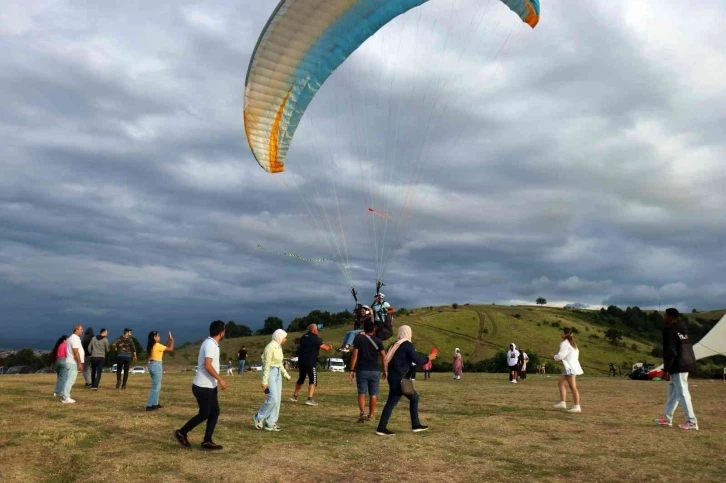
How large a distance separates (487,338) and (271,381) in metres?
90.7

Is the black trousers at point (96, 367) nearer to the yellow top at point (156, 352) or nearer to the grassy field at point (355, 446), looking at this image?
the grassy field at point (355, 446)

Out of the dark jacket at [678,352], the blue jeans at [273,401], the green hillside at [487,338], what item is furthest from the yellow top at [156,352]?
the green hillside at [487,338]

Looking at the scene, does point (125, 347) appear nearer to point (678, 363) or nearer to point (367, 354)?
point (367, 354)

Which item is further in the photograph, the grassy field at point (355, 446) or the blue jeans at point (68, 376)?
the blue jeans at point (68, 376)

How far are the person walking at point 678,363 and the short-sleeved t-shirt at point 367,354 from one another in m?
5.46

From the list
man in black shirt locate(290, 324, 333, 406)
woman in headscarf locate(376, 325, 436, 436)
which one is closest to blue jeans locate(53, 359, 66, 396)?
man in black shirt locate(290, 324, 333, 406)

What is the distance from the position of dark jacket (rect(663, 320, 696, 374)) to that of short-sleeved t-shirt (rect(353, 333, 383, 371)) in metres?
5.50

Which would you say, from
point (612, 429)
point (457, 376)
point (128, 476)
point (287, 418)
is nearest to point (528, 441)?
point (612, 429)

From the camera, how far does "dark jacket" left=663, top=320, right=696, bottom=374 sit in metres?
11.0

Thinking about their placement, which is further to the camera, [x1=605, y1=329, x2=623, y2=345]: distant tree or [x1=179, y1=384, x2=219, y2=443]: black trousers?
[x1=605, y1=329, x2=623, y2=345]: distant tree

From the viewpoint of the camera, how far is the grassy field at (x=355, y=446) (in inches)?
308

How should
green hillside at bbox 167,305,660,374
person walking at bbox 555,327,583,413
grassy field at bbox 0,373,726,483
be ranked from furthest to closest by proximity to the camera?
green hillside at bbox 167,305,660,374 < person walking at bbox 555,327,583,413 < grassy field at bbox 0,373,726,483

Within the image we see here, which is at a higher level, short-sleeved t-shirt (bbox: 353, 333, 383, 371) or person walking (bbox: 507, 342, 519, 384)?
short-sleeved t-shirt (bbox: 353, 333, 383, 371)

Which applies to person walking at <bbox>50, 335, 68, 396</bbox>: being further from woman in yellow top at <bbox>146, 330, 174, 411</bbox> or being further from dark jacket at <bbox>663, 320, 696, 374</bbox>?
dark jacket at <bbox>663, 320, 696, 374</bbox>
